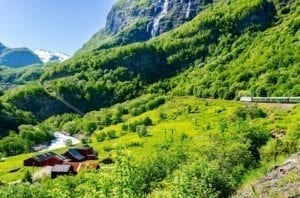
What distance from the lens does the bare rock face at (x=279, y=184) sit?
31.3 m

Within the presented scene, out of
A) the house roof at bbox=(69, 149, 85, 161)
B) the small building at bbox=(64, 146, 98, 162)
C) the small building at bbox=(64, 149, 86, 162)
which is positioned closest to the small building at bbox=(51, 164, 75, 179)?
the small building at bbox=(64, 146, 98, 162)

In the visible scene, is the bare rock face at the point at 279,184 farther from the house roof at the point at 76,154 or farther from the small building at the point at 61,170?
the house roof at the point at 76,154

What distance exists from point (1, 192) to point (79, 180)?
718 inches

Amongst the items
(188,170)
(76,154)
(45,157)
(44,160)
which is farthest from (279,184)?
(76,154)

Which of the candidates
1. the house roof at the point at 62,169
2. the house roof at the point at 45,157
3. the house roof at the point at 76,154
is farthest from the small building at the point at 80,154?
the house roof at the point at 62,169

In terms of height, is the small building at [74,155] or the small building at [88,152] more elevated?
the small building at [88,152]

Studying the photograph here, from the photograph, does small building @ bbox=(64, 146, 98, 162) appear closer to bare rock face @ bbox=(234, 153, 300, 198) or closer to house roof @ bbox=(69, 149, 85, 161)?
house roof @ bbox=(69, 149, 85, 161)

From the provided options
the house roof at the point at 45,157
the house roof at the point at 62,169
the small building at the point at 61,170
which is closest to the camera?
the small building at the point at 61,170

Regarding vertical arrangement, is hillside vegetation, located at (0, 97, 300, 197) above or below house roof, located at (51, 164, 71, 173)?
above

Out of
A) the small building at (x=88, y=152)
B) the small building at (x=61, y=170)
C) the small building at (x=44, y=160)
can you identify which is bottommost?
the small building at (x=44, y=160)

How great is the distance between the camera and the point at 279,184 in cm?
3309

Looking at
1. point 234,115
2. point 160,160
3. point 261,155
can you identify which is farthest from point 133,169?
point 234,115

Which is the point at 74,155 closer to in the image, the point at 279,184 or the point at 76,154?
the point at 76,154

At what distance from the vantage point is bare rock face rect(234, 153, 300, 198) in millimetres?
31314
